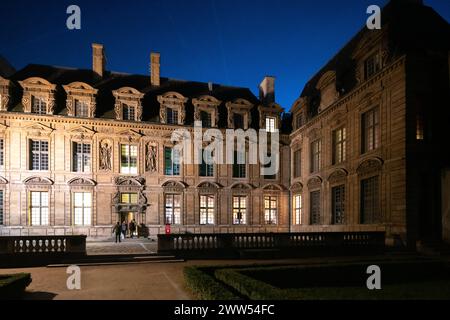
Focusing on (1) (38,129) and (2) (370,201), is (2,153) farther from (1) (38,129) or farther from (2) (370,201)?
(2) (370,201)

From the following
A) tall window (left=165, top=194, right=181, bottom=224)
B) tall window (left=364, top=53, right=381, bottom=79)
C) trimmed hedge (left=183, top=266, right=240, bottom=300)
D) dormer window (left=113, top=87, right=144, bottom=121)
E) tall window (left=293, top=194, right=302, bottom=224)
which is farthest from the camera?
tall window (left=293, top=194, right=302, bottom=224)

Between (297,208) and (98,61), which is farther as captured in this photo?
(98,61)

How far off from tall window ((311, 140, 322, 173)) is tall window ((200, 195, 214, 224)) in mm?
8193

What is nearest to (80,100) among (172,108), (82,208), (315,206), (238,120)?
(172,108)

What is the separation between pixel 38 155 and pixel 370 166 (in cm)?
2140

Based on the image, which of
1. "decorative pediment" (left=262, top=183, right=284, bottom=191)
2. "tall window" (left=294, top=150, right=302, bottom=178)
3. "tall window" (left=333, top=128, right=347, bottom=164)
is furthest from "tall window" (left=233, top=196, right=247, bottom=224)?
"tall window" (left=333, top=128, right=347, bottom=164)

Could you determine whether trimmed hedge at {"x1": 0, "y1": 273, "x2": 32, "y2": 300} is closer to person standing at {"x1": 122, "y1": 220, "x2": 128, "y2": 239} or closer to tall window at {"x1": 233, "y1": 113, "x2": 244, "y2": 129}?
person standing at {"x1": 122, "y1": 220, "x2": 128, "y2": 239}

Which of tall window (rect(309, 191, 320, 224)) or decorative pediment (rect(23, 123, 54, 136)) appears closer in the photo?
decorative pediment (rect(23, 123, 54, 136))

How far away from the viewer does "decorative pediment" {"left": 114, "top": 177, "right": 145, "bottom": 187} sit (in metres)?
24.8

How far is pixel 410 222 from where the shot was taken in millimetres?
15281

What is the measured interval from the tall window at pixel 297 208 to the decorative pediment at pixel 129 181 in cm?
1205

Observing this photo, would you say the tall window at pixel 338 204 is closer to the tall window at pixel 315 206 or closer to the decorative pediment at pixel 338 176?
the decorative pediment at pixel 338 176

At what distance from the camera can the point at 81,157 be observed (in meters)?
24.6
